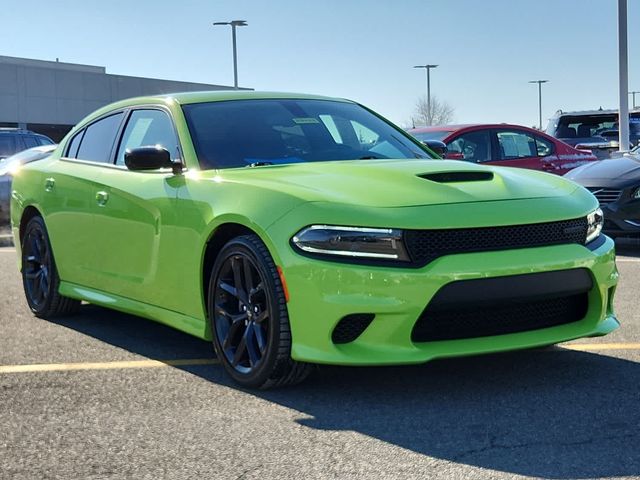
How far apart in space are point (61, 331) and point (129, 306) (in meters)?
0.88

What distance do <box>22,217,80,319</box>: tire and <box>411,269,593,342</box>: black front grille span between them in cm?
311

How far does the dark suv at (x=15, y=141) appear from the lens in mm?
16531

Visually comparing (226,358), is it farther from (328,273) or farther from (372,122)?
(372,122)

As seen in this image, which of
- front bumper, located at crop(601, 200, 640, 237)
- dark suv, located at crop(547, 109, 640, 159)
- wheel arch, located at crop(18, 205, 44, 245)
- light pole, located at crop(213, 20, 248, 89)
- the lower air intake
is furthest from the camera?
light pole, located at crop(213, 20, 248, 89)

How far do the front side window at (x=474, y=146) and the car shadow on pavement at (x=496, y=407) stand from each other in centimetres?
740

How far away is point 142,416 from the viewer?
4203mm

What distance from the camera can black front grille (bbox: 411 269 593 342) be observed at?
4.18 meters

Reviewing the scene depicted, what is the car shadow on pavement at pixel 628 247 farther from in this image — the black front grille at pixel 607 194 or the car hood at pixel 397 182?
the car hood at pixel 397 182

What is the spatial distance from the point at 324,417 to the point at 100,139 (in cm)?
298

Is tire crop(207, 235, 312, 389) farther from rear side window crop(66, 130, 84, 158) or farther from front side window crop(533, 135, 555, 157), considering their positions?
front side window crop(533, 135, 555, 157)

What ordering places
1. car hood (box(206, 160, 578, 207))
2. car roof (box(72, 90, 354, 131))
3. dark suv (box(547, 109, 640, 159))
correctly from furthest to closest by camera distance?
dark suv (box(547, 109, 640, 159)) → car roof (box(72, 90, 354, 131)) → car hood (box(206, 160, 578, 207))

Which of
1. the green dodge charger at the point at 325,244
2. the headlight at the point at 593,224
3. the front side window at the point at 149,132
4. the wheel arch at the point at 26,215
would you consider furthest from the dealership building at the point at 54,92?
the headlight at the point at 593,224

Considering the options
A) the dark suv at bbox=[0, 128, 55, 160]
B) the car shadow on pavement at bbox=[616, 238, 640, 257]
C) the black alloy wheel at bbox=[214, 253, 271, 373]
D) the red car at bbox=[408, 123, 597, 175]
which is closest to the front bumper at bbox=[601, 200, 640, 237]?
the car shadow on pavement at bbox=[616, 238, 640, 257]

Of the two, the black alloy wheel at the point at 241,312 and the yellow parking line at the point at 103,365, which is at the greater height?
the black alloy wheel at the point at 241,312
